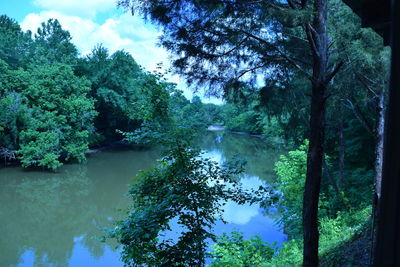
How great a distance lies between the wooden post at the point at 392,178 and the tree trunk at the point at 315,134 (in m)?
4.03

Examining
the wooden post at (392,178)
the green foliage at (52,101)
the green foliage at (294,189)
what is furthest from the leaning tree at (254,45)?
the green foliage at (52,101)

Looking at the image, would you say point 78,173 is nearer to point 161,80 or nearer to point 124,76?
point 124,76

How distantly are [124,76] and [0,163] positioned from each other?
13.3 meters

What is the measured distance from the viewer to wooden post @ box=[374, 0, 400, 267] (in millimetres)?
771

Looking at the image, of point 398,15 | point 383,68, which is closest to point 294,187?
point 383,68

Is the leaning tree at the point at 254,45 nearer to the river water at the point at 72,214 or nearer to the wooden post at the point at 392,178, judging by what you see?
the river water at the point at 72,214

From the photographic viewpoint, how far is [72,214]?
14523 mm

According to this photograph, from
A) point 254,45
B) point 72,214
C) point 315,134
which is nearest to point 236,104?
point 254,45

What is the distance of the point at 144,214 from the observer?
511 centimetres

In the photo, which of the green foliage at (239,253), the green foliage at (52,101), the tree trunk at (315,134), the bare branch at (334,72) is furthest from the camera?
the green foliage at (52,101)

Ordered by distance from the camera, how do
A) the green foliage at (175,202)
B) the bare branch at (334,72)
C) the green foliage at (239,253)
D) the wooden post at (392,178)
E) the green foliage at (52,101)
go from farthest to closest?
the green foliage at (52,101) < the green foliage at (239,253) < the green foliage at (175,202) < the bare branch at (334,72) < the wooden post at (392,178)

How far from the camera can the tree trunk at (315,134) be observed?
182 inches

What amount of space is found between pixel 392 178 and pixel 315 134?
4.08 metres

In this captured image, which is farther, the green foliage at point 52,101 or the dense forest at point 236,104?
the green foliage at point 52,101
